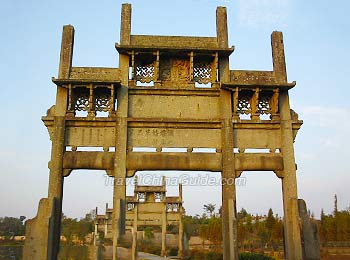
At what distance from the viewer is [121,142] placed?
11102 millimetres

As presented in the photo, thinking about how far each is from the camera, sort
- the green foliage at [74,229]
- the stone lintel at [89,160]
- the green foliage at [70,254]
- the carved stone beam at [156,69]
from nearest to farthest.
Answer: the stone lintel at [89,160] → the carved stone beam at [156,69] → the green foliage at [70,254] → the green foliage at [74,229]

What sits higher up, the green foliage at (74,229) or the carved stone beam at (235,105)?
the carved stone beam at (235,105)

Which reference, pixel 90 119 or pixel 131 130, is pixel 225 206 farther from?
pixel 90 119

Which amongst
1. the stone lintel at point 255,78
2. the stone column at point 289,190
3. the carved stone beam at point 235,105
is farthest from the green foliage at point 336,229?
the carved stone beam at point 235,105

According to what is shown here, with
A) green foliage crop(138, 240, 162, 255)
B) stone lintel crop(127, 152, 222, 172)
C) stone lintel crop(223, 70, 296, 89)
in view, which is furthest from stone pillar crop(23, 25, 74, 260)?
green foliage crop(138, 240, 162, 255)

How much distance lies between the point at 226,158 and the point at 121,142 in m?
3.18

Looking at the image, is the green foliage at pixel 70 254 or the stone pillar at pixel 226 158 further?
the green foliage at pixel 70 254

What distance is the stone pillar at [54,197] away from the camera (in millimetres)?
9883

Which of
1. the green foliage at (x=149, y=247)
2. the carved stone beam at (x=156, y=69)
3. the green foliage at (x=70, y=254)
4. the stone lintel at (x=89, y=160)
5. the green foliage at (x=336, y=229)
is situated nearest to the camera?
the stone lintel at (x=89, y=160)

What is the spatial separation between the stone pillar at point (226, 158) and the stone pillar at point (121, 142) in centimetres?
294

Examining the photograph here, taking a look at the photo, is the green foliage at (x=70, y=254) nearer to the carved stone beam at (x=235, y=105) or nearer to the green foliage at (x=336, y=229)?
the carved stone beam at (x=235, y=105)

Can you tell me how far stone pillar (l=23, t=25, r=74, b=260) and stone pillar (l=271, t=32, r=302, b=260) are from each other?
6609 mm

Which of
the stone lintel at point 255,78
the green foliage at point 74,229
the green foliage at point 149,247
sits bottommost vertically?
the green foliage at point 149,247

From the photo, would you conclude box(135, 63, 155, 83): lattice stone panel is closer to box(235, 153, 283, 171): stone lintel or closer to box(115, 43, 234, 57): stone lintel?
box(115, 43, 234, 57): stone lintel
